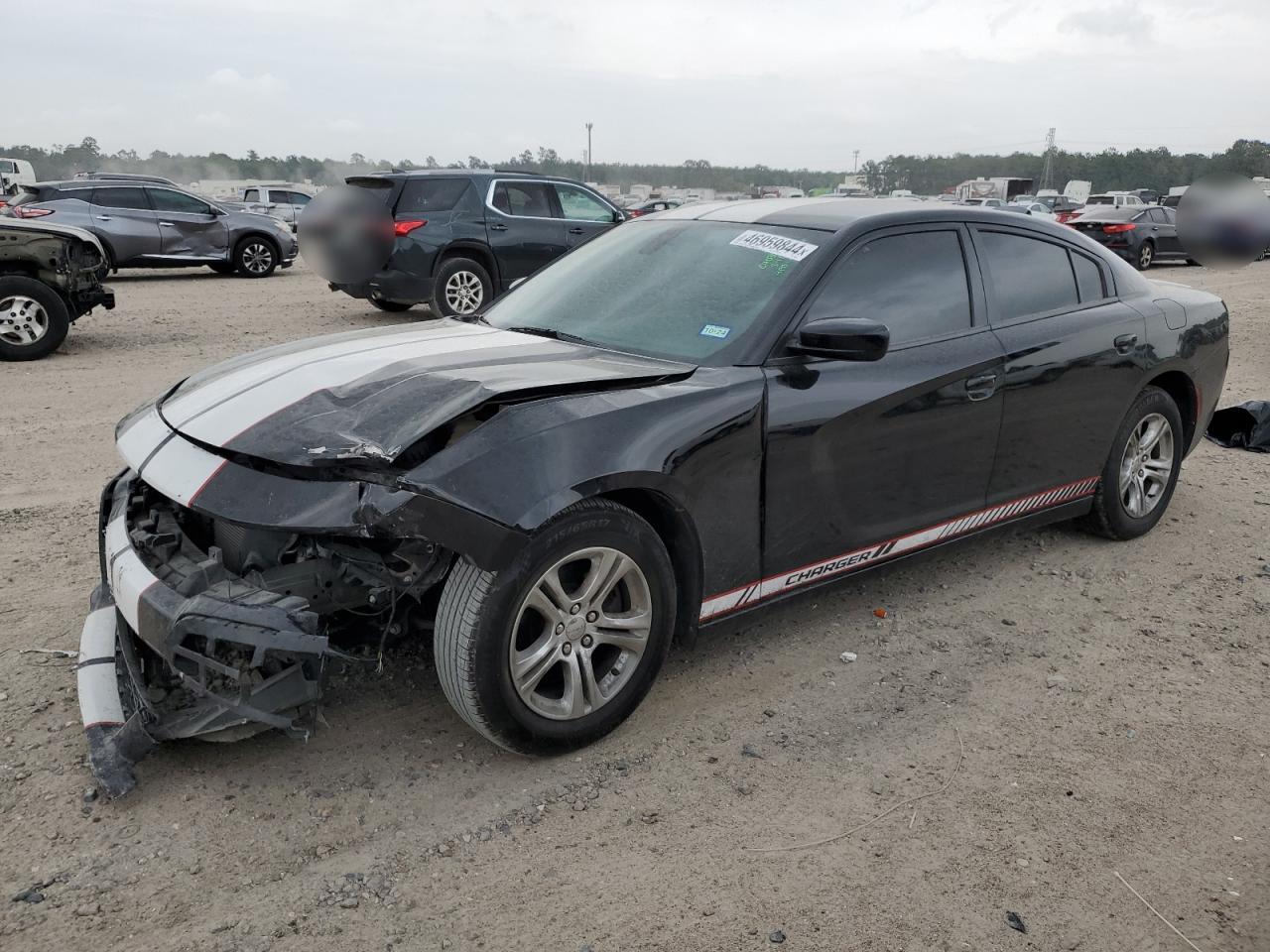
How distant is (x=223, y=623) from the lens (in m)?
2.61

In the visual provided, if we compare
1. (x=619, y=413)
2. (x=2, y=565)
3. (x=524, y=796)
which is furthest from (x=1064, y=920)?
(x=2, y=565)

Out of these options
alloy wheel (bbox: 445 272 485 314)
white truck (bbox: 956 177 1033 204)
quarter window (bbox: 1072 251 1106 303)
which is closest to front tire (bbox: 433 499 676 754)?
quarter window (bbox: 1072 251 1106 303)

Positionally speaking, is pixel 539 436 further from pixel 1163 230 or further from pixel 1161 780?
pixel 1163 230

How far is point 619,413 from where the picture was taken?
3.01 metres

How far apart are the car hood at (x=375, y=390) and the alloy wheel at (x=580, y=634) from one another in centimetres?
53

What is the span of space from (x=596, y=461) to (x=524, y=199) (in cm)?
951

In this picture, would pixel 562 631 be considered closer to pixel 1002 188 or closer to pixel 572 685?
pixel 572 685

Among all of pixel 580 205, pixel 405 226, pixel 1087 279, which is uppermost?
pixel 580 205

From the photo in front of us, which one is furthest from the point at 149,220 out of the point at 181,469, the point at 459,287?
the point at 181,469

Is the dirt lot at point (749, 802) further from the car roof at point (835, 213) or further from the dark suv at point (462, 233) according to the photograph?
the dark suv at point (462, 233)

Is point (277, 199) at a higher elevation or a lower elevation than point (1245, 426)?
higher

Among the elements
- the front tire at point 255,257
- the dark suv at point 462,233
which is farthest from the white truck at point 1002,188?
the dark suv at point 462,233

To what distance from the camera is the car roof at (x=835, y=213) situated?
3854 mm

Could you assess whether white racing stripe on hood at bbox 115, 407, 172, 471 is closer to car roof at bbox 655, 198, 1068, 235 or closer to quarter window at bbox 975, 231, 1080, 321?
car roof at bbox 655, 198, 1068, 235
